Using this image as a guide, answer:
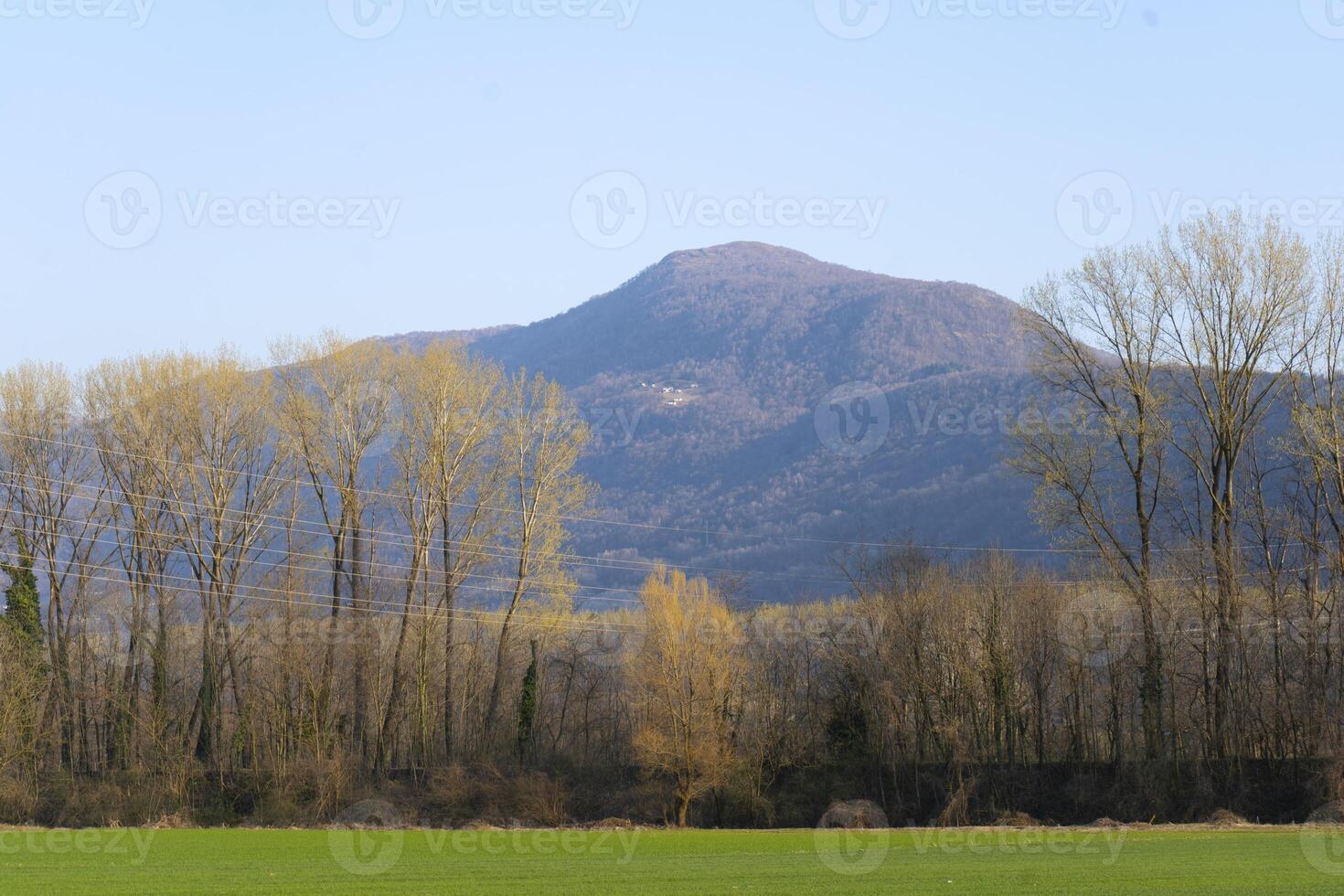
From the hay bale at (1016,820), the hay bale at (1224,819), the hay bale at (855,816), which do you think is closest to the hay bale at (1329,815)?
the hay bale at (1224,819)

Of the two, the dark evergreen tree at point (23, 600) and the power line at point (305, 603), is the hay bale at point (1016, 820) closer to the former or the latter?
the power line at point (305, 603)

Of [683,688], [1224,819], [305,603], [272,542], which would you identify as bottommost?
[1224,819]

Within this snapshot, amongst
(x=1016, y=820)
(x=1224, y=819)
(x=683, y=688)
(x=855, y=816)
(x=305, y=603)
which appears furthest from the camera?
(x=305, y=603)

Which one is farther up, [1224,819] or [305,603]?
[305,603]

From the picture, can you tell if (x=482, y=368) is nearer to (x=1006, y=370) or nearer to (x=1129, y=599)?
(x=1129, y=599)

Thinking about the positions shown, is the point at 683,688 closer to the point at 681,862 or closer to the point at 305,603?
the point at 305,603

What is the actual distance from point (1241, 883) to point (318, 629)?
42.5 metres

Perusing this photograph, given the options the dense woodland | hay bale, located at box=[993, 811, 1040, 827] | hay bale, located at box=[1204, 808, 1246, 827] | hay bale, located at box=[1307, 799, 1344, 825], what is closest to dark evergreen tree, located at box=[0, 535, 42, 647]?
the dense woodland

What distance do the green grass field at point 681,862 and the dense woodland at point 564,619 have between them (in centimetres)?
841

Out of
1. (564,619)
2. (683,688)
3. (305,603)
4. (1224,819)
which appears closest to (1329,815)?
(1224,819)

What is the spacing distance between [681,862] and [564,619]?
26390 mm

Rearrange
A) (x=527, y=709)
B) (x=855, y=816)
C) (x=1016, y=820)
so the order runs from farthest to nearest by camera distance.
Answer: (x=527, y=709)
(x=855, y=816)
(x=1016, y=820)

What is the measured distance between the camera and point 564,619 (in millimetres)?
57750

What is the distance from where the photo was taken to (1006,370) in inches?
7726
